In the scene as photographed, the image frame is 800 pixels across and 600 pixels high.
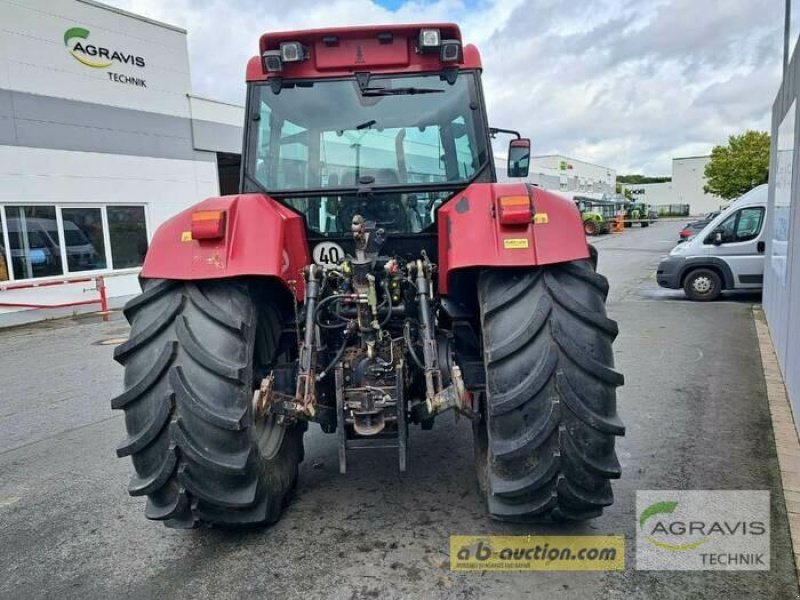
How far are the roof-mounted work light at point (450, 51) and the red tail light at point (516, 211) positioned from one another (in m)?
1.09

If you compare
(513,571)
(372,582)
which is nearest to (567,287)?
(513,571)

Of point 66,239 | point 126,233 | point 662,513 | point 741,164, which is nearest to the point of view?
point 662,513

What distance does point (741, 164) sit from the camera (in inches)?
1898

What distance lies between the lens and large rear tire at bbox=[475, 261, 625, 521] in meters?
2.67

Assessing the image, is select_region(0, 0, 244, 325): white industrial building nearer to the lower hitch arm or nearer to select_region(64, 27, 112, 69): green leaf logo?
select_region(64, 27, 112, 69): green leaf logo

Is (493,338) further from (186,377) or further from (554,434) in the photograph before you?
(186,377)

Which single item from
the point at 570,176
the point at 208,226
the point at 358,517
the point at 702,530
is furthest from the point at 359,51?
the point at 570,176

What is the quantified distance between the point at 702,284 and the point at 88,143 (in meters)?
13.1

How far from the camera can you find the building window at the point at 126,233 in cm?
1425

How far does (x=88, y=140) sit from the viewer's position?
43.6ft

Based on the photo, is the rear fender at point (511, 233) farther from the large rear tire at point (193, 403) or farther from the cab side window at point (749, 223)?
the cab side window at point (749, 223)

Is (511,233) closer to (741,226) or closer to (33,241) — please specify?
Answer: (741,226)

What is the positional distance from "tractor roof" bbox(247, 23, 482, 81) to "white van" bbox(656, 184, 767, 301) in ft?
32.2

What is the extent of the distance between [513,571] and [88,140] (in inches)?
537
